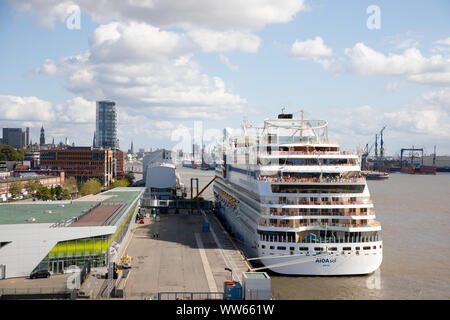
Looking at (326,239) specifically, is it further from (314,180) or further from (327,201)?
(314,180)

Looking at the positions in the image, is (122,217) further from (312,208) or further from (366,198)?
(366,198)

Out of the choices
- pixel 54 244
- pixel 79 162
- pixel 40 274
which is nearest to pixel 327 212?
pixel 54 244

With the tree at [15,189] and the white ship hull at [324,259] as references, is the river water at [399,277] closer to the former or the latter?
the white ship hull at [324,259]

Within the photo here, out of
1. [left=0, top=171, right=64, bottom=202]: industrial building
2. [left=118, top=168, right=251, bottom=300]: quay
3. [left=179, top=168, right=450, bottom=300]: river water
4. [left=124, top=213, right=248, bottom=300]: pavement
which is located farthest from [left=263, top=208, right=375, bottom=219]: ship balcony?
[left=0, top=171, right=64, bottom=202]: industrial building

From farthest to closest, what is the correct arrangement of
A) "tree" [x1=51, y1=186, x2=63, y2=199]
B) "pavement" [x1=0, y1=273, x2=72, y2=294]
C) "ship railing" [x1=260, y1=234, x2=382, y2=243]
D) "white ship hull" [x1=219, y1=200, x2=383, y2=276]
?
"tree" [x1=51, y1=186, x2=63, y2=199] → "ship railing" [x1=260, y1=234, x2=382, y2=243] → "white ship hull" [x1=219, y1=200, x2=383, y2=276] → "pavement" [x1=0, y1=273, x2=72, y2=294]

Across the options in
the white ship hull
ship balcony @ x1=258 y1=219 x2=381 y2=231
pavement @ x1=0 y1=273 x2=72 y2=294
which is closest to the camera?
pavement @ x1=0 y1=273 x2=72 y2=294

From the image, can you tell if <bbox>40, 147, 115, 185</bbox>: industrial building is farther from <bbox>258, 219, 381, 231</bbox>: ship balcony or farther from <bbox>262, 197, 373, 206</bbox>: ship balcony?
<bbox>258, 219, 381, 231</bbox>: ship balcony

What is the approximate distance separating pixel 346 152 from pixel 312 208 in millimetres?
7336

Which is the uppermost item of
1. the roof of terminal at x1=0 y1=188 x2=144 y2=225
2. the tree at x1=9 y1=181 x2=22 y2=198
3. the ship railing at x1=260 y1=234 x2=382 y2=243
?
the roof of terminal at x1=0 y1=188 x2=144 y2=225

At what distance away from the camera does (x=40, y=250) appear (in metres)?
34.0

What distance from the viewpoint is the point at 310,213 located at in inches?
1500

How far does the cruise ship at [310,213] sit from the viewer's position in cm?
3628

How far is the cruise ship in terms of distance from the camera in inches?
1428
